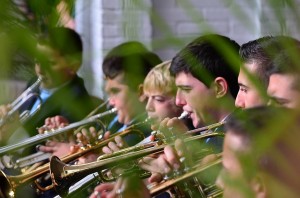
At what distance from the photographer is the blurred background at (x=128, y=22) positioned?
54 centimetres

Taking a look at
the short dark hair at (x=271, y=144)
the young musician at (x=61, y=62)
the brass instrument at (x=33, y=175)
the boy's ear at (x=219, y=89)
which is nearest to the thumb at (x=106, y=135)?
the brass instrument at (x=33, y=175)

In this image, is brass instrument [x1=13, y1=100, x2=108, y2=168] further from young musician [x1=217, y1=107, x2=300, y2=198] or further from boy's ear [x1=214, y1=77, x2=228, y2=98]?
young musician [x1=217, y1=107, x2=300, y2=198]

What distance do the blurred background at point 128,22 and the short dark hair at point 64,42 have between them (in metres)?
0.01

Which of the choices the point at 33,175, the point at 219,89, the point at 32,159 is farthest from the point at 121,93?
the point at 32,159

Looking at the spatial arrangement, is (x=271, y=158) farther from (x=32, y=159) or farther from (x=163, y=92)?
(x=32, y=159)

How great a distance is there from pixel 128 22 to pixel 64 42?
3.6 inches

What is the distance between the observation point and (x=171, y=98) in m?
3.58

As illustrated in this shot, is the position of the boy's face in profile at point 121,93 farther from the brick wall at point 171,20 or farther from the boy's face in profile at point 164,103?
the boy's face in profile at point 164,103

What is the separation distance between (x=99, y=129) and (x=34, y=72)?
342cm

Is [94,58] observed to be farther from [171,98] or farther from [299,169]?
[171,98]

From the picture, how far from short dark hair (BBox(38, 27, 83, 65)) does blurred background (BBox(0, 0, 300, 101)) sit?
14 mm

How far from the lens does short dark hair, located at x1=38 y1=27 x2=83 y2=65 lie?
0.62m

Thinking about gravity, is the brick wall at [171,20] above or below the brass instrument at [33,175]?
above

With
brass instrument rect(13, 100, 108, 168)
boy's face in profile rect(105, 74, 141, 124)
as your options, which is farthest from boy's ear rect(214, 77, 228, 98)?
brass instrument rect(13, 100, 108, 168)
